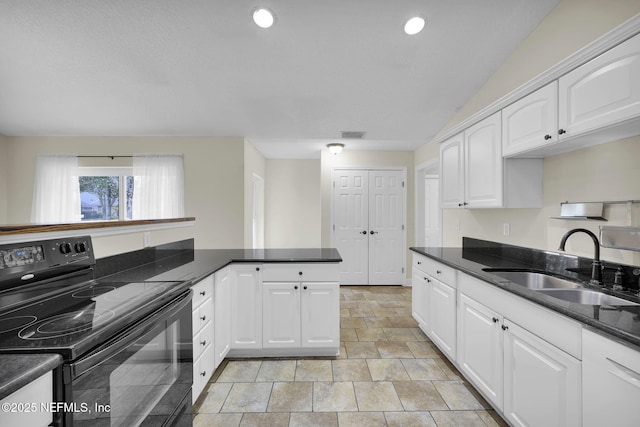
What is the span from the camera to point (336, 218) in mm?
5055

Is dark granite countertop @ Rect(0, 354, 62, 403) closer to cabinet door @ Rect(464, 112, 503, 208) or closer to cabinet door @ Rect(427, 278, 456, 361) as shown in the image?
cabinet door @ Rect(427, 278, 456, 361)

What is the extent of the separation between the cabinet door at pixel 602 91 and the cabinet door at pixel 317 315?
2.00 m

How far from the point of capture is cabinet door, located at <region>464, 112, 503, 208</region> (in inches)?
89.0

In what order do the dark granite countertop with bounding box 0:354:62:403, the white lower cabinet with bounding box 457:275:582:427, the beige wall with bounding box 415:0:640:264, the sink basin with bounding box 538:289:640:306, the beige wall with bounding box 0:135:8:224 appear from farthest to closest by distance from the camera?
the beige wall with bounding box 0:135:8:224
the beige wall with bounding box 415:0:640:264
the sink basin with bounding box 538:289:640:306
the white lower cabinet with bounding box 457:275:582:427
the dark granite countertop with bounding box 0:354:62:403

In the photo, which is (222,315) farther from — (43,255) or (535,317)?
(535,317)

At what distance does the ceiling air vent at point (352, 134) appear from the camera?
3.96 m

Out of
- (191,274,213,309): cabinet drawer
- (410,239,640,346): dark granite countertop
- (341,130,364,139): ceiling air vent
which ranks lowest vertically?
(191,274,213,309): cabinet drawer

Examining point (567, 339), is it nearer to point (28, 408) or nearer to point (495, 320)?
point (495, 320)

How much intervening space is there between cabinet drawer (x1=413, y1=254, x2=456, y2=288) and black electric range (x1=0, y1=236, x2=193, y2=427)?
1.93 meters

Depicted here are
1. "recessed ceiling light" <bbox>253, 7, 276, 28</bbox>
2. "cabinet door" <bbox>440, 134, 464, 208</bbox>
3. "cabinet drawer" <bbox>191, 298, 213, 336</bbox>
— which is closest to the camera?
"cabinet drawer" <bbox>191, 298, 213, 336</bbox>

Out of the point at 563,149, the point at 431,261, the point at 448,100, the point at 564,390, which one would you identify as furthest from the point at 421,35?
the point at 564,390

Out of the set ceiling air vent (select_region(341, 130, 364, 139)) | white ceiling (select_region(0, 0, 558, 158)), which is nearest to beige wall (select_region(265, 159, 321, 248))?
ceiling air vent (select_region(341, 130, 364, 139))

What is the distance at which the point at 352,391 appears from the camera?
2078 mm

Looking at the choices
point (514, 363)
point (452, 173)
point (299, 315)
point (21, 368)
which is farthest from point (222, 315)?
point (452, 173)
